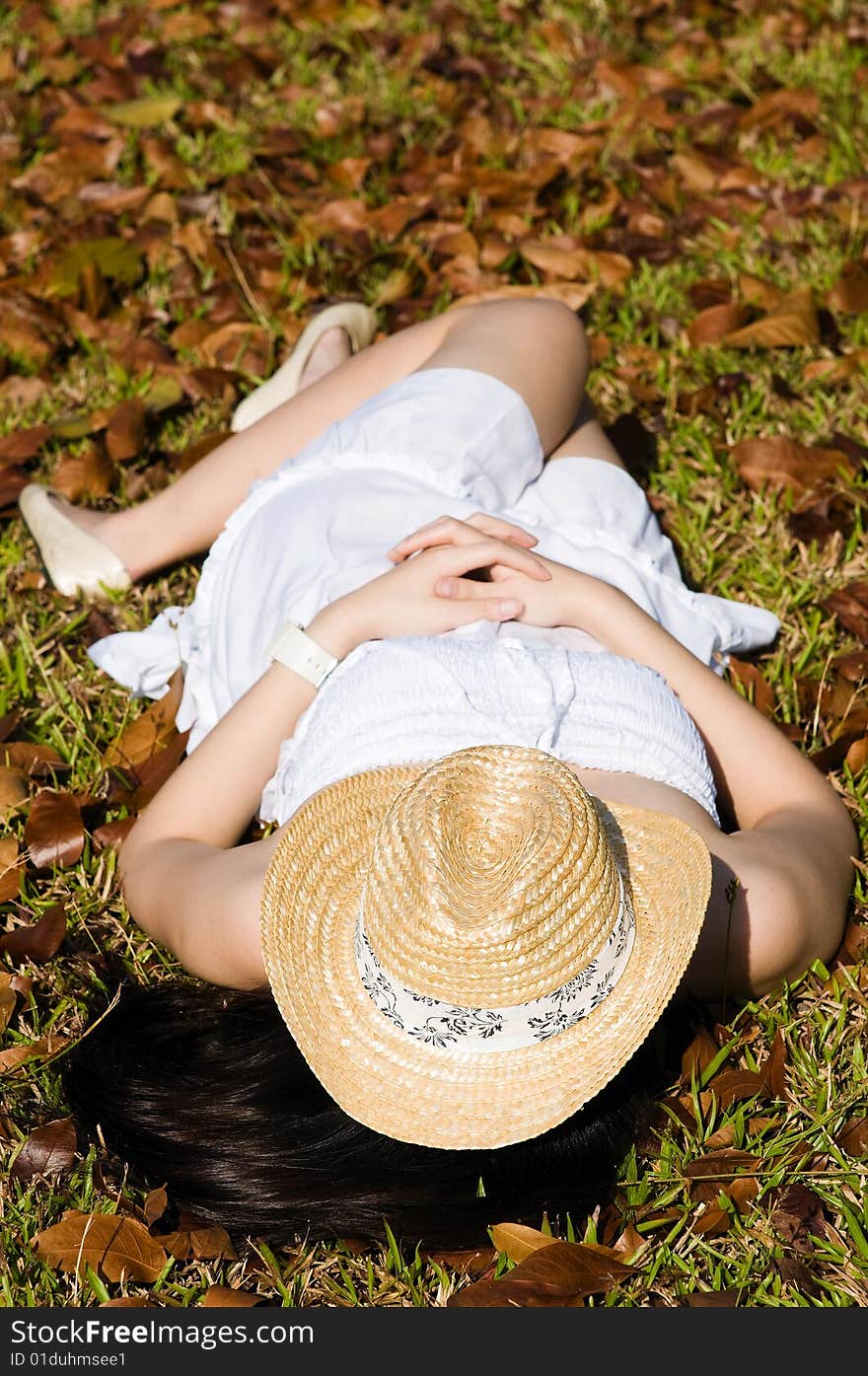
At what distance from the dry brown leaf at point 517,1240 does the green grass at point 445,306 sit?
2cm

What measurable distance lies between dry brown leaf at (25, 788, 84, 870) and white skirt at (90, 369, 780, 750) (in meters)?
0.27

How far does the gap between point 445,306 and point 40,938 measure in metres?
2.01

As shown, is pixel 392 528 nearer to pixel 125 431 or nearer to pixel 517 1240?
pixel 125 431

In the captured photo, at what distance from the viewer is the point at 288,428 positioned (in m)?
2.80

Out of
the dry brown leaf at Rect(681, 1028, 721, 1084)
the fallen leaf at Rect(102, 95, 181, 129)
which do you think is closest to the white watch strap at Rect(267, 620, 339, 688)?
the dry brown leaf at Rect(681, 1028, 721, 1084)

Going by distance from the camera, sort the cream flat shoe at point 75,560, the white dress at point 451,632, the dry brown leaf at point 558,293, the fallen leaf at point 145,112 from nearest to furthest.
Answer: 1. the white dress at point 451,632
2. the cream flat shoe at point 75,560
3. the dry brown leaf at point 558,293
4. the fallen leaf at point 145,112

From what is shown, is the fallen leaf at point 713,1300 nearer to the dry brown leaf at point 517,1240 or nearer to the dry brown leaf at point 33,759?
the dry brown leaf at point 517,1240

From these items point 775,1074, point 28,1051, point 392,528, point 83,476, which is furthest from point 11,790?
point 775,1074

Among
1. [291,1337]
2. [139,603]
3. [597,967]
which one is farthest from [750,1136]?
[139,603]

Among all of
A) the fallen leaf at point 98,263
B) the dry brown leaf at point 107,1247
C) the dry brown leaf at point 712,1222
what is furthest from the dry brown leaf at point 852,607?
the fallen leaf at point 98,263

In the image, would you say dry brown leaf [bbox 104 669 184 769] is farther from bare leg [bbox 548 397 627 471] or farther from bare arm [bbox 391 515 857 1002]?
bare leg [bbox 548 397 627 471]

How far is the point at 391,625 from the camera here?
213 centimetres

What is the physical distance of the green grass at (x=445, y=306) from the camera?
1.80 meters

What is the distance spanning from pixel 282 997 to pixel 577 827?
1.38 feet
